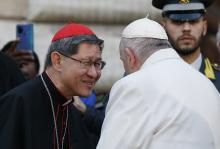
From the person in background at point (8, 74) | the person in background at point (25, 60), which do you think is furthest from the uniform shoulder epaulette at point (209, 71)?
the person in background at point (25, 60)

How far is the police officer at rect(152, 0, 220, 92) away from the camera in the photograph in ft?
15.2

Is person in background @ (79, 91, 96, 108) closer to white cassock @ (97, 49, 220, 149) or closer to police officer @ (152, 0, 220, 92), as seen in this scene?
police officer @ (152, 0, 220, 92)

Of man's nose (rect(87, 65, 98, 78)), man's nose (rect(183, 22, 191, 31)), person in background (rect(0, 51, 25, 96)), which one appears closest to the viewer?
man's nose (rect(87, 65, 98, 78))

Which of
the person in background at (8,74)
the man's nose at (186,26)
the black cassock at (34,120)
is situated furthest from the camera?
the person in background at (8,74)

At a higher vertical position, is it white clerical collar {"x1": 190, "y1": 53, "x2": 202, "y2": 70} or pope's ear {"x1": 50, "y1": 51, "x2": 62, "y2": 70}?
pope's ear {"x1": 50, "y1": 51, "x2": 62, "y2": 70}

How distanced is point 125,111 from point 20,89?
85cm

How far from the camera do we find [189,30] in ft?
15.3

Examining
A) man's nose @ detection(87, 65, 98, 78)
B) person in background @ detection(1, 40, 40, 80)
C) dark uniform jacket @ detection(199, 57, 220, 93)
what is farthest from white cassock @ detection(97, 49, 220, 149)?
person in background @ detection(1, 40, 40, 80)

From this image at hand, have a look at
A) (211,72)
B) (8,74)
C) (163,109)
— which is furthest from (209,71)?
(163,109)

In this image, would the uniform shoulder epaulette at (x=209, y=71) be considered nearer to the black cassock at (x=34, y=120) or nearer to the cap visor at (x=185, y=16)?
the cap visor at (x=185, y=16)

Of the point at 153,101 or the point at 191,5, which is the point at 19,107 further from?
the point at 191,5

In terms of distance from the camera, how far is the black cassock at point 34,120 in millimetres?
3723

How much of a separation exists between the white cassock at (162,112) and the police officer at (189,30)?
135cm

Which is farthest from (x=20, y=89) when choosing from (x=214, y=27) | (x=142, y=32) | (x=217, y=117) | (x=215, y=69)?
(x=214, y=27)
